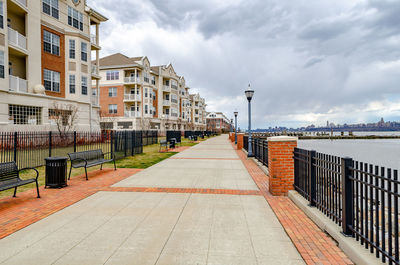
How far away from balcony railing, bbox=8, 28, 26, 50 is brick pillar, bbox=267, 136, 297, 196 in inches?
873

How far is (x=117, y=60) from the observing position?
4734 centimetres

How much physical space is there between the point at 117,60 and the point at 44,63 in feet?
88.8

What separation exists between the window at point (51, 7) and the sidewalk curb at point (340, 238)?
→ 27405 mm

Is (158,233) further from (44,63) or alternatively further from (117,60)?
(117,60)

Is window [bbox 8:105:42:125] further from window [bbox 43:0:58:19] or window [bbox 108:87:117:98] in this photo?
window [bbox 108:87:117:98]

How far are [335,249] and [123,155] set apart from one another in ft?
43.7

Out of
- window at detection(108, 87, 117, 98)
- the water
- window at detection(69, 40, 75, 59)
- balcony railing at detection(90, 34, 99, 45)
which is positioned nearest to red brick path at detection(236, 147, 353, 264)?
the water

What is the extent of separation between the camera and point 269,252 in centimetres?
342

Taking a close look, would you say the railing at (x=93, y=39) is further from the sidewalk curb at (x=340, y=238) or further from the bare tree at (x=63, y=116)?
the sidewalk curb at (x=340, y=238)

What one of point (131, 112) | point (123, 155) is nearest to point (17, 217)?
point (123, 155)

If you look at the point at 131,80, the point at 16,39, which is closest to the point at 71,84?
the point at 16,39

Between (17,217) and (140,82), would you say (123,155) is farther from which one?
(140,82)

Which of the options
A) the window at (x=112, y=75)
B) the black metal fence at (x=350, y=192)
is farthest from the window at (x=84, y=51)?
the black metal fence at (x=350, y=192)

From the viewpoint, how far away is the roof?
46250 millimetres
